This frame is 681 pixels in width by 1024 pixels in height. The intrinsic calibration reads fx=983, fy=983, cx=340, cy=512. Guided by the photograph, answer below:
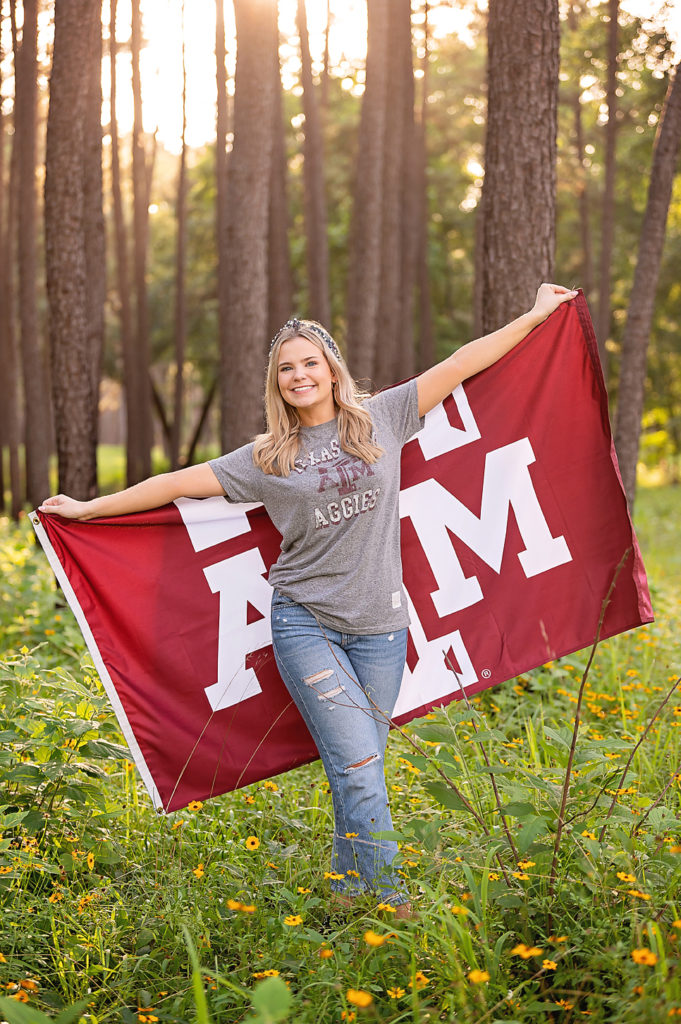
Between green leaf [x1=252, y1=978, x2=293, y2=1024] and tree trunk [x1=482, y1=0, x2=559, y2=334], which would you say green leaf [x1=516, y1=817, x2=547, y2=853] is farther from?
tree trunk [x1=482, y1=0, x2=559, y2=334]

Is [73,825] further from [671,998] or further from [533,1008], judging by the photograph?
[671,998]

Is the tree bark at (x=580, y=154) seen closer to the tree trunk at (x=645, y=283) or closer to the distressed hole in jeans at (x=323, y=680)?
the tree trunk at (x=645, y=283)

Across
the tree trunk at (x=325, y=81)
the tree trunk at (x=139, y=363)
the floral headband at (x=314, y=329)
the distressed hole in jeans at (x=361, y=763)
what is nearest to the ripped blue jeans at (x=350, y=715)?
the distressed hole in jeans at (x=361, y=763)

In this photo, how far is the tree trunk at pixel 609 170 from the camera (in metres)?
16.4

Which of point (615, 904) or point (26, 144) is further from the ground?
point (26, 144)

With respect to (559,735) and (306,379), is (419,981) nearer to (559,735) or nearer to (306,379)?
(559,735)

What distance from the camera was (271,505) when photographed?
428 centimetres

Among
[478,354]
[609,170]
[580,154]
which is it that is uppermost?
[580,154]

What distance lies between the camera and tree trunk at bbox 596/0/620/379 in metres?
16.4

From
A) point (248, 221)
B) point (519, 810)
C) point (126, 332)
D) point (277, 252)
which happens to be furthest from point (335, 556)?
point (126, 332)

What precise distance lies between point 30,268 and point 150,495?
13.7 metres

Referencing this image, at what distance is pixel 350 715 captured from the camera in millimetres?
3977

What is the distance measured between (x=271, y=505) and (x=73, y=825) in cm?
183

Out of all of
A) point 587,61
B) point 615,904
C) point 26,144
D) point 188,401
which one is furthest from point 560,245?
point 188,401
